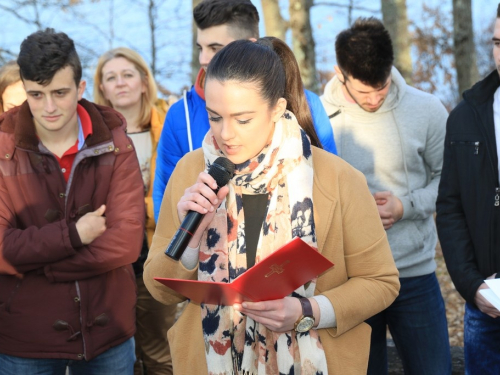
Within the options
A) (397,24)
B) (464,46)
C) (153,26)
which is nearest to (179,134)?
(464,46)

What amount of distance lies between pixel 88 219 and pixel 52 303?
468 mm

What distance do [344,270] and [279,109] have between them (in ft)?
2.35

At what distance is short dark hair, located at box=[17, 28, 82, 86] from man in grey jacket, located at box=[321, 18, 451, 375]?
5.36ft

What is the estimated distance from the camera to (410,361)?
A: 4.04m

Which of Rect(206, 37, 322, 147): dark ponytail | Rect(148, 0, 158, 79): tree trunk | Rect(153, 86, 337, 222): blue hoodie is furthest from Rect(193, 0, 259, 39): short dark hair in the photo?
Rect(148, 0, 158, 79): tree trunk

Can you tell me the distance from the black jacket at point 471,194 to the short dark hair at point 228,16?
1277 millimetres

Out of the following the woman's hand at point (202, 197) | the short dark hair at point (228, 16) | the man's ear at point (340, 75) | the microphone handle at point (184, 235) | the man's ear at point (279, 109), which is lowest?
the microphone handle at point (184, 235)

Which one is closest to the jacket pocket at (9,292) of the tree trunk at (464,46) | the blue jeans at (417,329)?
the blue jeans at (417,329)

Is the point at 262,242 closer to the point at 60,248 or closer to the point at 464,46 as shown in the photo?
the point at 60,248

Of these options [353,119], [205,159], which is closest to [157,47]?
[353,119]

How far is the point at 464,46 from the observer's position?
1085 cm

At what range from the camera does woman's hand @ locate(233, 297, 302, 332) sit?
8.45ft

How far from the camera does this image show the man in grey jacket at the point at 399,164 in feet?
13.2

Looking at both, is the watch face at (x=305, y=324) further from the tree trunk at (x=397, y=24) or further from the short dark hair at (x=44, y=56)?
the tree trunk at (x=397, y=24)
